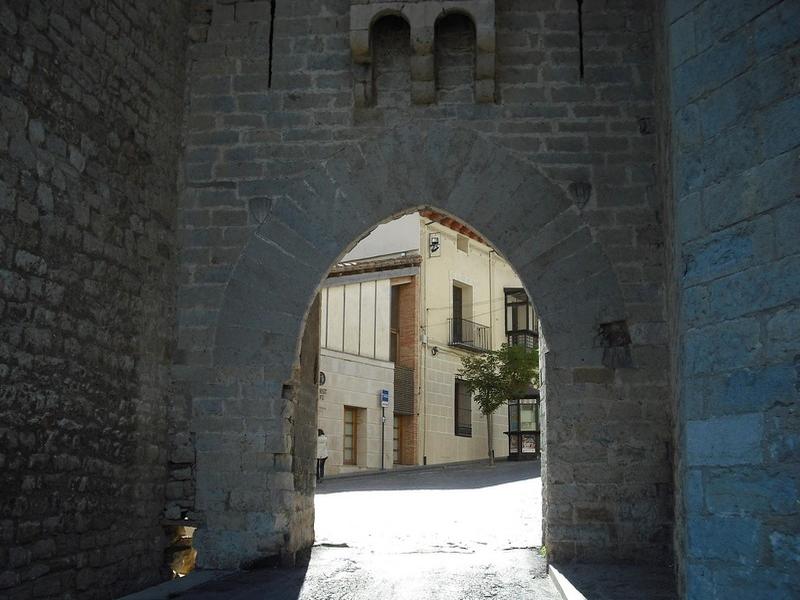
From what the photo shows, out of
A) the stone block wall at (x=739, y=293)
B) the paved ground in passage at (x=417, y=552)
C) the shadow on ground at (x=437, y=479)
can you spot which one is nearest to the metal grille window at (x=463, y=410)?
the shadow on ground at (x=437, y=479)

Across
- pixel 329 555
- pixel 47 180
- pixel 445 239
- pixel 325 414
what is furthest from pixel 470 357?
pixel 47 180

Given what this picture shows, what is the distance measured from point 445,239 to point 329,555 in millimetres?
15266

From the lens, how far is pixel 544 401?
6422mm

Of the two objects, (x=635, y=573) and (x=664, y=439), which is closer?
(x=635, y=573)

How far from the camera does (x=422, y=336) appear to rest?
822 inches

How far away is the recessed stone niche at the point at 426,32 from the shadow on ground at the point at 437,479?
6147 mm

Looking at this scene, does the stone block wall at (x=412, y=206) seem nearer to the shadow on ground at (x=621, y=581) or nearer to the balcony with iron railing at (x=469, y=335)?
the shadow on ground at (x=621, y=581)

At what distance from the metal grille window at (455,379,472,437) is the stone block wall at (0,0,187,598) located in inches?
622

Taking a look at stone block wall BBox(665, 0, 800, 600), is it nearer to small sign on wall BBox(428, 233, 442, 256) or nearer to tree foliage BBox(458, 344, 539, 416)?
tree foliage BBox(458, 344, 539, 416)

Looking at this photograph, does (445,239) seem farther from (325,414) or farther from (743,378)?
(743,378)

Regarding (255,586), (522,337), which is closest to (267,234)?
(255,586)

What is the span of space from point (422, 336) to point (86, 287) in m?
15.6

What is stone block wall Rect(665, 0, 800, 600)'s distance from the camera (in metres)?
3.32

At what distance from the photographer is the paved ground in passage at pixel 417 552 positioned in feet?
17.8
